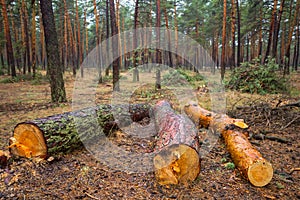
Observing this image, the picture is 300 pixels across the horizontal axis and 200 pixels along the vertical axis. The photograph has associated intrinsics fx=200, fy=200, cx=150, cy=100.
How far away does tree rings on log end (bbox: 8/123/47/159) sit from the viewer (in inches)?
134

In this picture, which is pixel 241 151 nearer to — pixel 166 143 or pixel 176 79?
pixel 166 143

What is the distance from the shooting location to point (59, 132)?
364cm

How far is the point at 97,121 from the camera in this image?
15.1 ft

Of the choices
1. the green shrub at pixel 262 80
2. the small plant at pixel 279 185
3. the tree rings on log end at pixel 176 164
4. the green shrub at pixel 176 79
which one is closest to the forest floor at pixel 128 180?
the small plant at pixel 279 185

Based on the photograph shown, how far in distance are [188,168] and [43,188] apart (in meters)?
2.08

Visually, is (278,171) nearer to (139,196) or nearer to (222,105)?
(139,196)

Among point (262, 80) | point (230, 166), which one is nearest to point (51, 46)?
point (230, 166)

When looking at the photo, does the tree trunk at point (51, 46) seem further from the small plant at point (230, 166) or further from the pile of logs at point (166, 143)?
the small plant at point (230, 166)

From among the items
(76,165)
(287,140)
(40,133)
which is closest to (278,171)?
(287,140)

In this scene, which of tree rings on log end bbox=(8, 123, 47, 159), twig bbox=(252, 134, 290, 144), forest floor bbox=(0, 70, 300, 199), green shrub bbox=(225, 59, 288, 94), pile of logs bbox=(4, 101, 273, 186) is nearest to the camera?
forest floor bbox=(0, 70, 300, 199)

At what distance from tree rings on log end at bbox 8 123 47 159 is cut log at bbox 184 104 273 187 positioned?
10.8 ft

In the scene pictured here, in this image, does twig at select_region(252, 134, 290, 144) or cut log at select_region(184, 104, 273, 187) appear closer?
cut log at select_region(184, 104, 273, 187)

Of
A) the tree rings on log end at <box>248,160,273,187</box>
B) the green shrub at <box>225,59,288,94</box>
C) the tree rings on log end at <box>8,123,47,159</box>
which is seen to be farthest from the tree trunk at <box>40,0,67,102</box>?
the green shrub at <box>225,59,288,94</box>

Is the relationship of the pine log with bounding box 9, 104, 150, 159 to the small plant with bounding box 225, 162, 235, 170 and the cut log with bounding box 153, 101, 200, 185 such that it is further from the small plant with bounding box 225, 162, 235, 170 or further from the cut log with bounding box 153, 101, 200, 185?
the small plant with bounding box 225, 162, 235, 170
